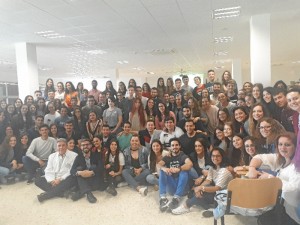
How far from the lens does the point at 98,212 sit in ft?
11.8

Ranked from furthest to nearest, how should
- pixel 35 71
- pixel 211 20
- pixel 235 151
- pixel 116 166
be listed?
pixel 35 71 < pixel 211 20 < pixel 116 166 < pixel 235 151

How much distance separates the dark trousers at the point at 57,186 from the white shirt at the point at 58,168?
0.08 meters

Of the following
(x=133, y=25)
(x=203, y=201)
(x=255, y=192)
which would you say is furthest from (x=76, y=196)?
(x=133, y=25)

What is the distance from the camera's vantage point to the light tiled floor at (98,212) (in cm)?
328

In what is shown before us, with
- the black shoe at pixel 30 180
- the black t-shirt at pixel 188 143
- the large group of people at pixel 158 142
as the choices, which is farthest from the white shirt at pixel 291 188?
the black shoe at pixel 30 180

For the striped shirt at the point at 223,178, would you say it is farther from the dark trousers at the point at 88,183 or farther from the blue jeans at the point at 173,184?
the dark trousers at the point at 88,183

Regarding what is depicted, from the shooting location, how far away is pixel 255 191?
238 cm

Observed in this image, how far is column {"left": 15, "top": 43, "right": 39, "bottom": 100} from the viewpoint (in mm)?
7980

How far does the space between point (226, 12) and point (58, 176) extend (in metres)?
4.77

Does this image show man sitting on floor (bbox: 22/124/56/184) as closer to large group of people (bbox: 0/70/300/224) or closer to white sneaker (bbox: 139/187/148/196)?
large group of people (bbox: 0/70/300/224)

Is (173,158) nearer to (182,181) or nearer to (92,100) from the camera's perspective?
(182,181)

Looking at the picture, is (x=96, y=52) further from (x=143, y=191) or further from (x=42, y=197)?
(x=143, y=191)

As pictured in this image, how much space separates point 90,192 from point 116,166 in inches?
24.4

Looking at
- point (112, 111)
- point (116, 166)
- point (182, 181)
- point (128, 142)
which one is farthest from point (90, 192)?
point (112, 111)
